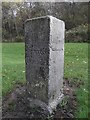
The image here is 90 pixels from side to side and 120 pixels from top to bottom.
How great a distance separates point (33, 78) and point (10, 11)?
19984 millimetres

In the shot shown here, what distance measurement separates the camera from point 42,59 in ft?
16.6

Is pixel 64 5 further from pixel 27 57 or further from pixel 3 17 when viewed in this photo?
pixel 27 57

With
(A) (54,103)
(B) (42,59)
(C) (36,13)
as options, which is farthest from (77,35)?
(B) (42,59)

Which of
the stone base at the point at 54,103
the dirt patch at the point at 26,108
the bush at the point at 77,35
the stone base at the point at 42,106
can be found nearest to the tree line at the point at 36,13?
the bush at the point at 77,35

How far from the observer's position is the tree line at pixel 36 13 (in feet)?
77.0

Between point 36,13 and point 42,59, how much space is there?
19.8 m

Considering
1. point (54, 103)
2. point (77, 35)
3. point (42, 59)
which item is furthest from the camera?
point (77, 35)

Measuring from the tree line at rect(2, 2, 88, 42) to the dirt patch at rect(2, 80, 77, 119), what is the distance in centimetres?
1711

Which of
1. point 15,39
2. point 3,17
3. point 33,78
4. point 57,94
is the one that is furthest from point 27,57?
point 3,17

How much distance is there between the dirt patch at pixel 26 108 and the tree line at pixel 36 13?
17.1m

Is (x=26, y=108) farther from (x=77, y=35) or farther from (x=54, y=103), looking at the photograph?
(x=77, y=35)

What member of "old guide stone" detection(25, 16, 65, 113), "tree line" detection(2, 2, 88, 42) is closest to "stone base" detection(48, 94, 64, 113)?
"old guide stone" detection(25, 16, 65, 113)

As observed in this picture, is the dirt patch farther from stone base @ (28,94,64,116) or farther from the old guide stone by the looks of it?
the old guide stone

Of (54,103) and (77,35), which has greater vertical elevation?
(77,35)
